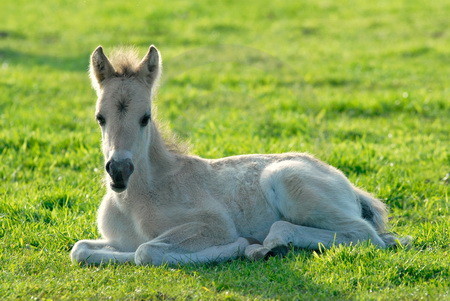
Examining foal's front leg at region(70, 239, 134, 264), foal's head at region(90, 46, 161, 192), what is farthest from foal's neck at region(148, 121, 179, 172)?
foal's front leg at region(70, 239, 134, 264)

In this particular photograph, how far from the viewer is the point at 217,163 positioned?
6988 millimetres

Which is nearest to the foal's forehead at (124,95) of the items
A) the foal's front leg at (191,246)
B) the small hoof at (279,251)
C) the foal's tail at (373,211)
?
the foal's front leg at (191,246)

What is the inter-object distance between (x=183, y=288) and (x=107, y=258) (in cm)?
104

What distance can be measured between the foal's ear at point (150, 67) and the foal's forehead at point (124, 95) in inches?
5.7

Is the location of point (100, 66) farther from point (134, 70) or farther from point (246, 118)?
point (246, 118)

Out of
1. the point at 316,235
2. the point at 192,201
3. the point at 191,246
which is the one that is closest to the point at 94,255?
the point at 191,246

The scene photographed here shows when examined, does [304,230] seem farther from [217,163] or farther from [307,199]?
[217,163]

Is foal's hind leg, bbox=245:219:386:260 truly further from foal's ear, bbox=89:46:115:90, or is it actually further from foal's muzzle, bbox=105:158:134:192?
foal's ear, bbox=89:46:115:90

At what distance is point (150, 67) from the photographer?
644cm

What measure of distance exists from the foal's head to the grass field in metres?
0.98

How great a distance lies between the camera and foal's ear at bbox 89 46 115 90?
6195 millimetres

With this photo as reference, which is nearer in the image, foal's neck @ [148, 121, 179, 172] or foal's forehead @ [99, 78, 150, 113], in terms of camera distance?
foal's forehead @ [99, 78, 150, 113]

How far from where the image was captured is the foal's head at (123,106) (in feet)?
18.6

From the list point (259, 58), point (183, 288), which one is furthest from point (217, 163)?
point (259, 58)
